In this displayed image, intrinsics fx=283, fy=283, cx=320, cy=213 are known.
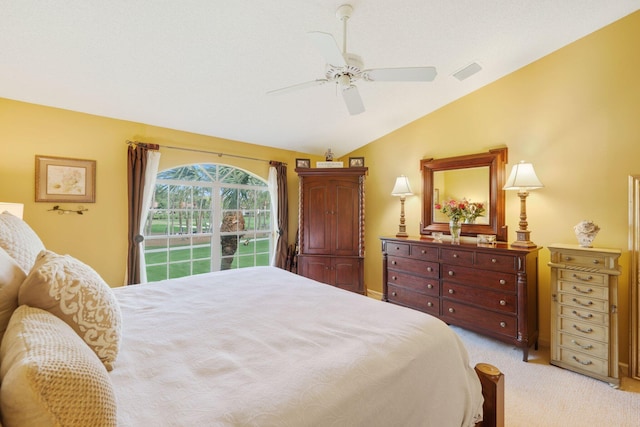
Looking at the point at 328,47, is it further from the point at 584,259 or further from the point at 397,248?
the point at 584,259

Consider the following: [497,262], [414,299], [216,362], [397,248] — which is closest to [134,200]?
[216,362]

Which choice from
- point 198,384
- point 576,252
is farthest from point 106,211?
point 576,252

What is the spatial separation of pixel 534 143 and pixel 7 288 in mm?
3968

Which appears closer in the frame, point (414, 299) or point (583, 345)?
point (583, 345)

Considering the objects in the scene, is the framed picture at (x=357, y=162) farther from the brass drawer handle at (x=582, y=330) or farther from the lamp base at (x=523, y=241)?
the brass drawer handle at (x=582, y=330)

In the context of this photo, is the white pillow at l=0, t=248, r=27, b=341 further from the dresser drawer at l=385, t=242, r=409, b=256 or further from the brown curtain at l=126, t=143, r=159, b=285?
the dresser drawer at l=385, t=242, r=409, b=256

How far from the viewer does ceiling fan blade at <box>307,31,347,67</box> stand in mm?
1561

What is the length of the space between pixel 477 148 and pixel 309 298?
2.85 metres

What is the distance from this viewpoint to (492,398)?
1437 millimetres

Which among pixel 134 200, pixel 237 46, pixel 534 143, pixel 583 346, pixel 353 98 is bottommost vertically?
pixel 583 346

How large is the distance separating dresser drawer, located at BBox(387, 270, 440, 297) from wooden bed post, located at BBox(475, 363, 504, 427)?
1.75 meters

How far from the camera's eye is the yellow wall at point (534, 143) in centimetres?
250

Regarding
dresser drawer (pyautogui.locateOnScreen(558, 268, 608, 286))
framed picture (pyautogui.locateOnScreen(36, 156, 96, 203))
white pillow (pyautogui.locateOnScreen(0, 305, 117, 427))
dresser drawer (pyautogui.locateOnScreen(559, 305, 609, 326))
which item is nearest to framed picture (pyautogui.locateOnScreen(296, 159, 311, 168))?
framed picture (pyautogui.locateOnScreen(36, 156, 96, 203))

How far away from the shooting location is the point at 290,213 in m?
4.62
